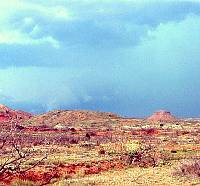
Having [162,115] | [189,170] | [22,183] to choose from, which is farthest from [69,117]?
[22,183]

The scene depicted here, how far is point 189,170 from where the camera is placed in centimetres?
2897

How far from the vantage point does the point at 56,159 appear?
40188 mm

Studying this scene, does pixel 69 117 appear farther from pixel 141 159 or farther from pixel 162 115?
pixel 141 159

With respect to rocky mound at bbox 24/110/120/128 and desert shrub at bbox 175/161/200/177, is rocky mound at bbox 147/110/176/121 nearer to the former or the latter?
rocky mound at bbox 24/110/120/128

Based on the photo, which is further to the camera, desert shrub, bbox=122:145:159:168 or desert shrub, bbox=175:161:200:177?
desert shrub, bbox=122:145:159:168

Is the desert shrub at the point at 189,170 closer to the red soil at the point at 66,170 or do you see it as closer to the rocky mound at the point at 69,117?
the red soil at the point at 66,170

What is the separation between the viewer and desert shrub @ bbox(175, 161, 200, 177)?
2837 cm

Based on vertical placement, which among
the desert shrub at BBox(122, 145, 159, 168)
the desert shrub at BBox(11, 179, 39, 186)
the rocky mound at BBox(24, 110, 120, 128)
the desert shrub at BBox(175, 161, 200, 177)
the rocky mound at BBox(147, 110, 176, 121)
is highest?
the rocky mound at BBox(147, 110, 176, 121)

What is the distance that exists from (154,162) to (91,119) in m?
101

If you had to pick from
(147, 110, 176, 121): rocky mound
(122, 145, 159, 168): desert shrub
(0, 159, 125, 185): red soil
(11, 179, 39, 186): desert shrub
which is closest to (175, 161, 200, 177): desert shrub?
(0, 159, 125, 185): red soil

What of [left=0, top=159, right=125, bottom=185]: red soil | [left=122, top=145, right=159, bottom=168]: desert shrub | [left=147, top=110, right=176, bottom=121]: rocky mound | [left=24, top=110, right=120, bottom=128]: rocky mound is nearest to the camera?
[left=0, top=159, right=125, bottom=185]: red soil

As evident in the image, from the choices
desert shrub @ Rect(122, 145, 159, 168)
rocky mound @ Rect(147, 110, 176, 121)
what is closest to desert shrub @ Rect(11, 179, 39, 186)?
desert shrub @ Rect(122, 145, 159, 168)

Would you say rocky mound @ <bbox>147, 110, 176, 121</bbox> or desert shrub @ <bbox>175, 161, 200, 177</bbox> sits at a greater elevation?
rocky mound @ <bbox>147, 110, 176, 121</bbox>

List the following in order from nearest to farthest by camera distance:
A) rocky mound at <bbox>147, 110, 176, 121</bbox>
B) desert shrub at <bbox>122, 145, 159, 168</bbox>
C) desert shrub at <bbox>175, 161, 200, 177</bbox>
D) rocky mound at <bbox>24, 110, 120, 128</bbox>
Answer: desert shrub at <bbox>175, 161, 200, 177</bbox> < desert shrub at <bbox>122, 145, 159, 168</bbox> < rocky mound at <bbox>24, 110, 120, 128</bbox> < rocky mound at <bbox>147, 110, 176, 121</bbox>
